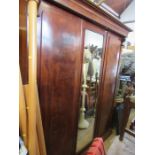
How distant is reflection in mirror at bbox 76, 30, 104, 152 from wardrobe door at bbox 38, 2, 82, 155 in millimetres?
157

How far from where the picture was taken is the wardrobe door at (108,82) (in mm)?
1904

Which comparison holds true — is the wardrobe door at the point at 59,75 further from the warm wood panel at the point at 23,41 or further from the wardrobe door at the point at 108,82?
the wardrobe door at the point at 108,82

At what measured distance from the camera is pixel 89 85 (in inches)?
68.3

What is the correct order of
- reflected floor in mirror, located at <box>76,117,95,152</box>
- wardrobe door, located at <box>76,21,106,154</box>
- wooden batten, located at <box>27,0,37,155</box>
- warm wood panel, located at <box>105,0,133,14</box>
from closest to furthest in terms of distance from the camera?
wooden batten, located at <box>27,0,37,155</box> → wardrobe door, located at <box>76,21,106,154</box> → reflected floor in mirror, located at <box>76,117,95,152</box> → warm wood panel, located at <box>105,0,133,14</box>

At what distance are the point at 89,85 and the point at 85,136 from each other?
0.71 meters

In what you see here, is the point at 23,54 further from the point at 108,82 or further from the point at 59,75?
the point at 108,82

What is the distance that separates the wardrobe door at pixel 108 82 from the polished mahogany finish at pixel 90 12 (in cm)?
15

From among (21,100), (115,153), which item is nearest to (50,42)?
(21,100)

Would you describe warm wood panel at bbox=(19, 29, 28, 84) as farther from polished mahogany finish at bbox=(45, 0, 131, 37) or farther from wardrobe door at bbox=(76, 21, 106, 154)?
wardrobe door at bbox=(76, 21, 106, 154)

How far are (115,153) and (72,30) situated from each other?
175 centimetres

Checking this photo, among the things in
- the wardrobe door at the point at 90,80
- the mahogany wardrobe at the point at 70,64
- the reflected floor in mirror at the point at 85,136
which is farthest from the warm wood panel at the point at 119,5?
the reflected floor in mirror at the point at 85,136

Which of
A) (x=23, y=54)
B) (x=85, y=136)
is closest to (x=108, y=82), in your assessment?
(x=85, y=136)

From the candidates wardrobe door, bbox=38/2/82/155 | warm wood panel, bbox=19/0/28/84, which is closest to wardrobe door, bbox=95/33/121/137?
wardrobe door, bbox=38/2/82/155

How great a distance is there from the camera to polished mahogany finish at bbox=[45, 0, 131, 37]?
1138mm
